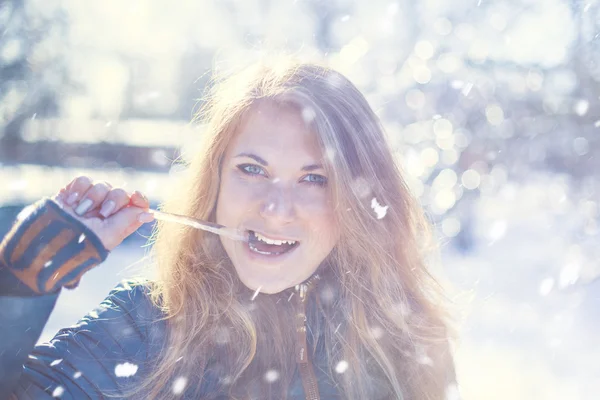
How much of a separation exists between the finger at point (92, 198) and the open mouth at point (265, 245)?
A: 56 cm

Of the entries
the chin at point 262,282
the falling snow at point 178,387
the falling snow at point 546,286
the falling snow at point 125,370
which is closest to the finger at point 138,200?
the chin at point 262,282

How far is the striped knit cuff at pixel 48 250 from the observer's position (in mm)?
1505

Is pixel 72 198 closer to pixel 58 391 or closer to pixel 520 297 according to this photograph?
pixel 58 391

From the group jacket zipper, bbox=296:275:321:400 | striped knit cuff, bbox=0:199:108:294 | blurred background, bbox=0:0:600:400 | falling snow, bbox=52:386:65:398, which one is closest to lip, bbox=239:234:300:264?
jacket zipper, bbox=296:275:321:400

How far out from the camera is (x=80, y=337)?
1.87m

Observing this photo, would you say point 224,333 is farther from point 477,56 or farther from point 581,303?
point 477,56

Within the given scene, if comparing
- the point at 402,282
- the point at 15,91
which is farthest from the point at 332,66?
the point at 15,91

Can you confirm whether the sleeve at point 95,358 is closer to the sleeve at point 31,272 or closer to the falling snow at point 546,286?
the sleeve at point 31,272

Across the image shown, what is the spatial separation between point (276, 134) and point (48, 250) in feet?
2.84

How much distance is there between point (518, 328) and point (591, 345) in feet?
2.28

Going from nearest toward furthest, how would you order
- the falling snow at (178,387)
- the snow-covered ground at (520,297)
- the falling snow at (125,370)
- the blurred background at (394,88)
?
the falling snow at (125,370)
the falling snow at (178,387)
the snow-covered ground at (520,297)
the blurred background at (394,88)

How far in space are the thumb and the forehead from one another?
1.66ft

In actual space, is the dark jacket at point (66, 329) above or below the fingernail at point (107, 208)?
below

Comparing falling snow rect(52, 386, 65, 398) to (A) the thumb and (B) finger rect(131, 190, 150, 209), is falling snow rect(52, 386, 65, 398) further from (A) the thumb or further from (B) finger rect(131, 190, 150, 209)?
(B) finger rect(131, 190, 150, 209)
